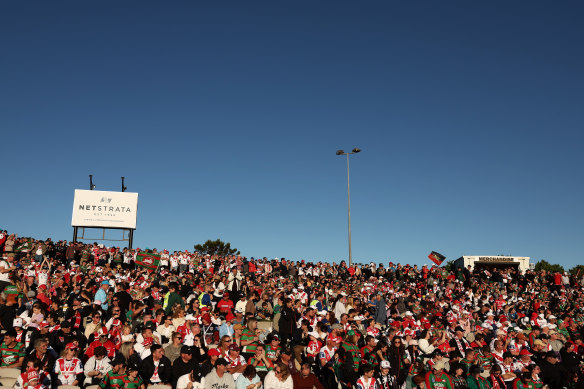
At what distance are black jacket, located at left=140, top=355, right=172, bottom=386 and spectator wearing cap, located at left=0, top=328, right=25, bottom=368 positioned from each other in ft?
9.75

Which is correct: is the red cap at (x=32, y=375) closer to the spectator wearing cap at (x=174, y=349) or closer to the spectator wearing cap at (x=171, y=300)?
the spectator wearing cap at (x=174, y=349)

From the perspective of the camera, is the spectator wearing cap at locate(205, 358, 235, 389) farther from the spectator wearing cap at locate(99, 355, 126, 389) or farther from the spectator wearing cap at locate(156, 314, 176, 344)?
the spectator wearing cap at locate(156, 314, 176, 344)

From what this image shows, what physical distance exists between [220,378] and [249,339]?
9.80 ft

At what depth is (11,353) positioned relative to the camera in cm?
1026

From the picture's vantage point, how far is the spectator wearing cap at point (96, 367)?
9.65 m

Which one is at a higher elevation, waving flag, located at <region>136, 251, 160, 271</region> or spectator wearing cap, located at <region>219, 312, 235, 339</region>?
waving flag, located at <region>136, 251, 160, 271</region>

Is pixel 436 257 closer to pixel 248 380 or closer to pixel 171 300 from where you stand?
pixel 171 300

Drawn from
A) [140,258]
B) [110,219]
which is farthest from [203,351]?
[110,219]

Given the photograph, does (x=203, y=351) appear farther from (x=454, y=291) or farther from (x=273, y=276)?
(x=454, y=291)

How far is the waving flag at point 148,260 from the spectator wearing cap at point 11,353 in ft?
49.9

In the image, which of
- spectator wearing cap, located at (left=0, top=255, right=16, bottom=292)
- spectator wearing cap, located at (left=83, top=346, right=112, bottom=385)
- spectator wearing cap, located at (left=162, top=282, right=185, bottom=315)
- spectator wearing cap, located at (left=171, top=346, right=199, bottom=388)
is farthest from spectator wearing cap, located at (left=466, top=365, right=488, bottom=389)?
spectator wearing cap, located at (left=0, top=255, right=16, bottom=292)

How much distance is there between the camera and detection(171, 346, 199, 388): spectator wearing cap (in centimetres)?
952

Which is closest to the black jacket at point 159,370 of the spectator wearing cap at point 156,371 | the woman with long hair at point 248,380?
the spectator wearing cap at point 156,371

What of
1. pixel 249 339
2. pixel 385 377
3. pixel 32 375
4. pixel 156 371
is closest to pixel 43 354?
pixel 32 375
